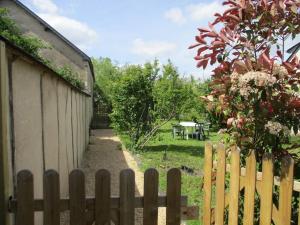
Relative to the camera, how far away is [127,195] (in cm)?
265

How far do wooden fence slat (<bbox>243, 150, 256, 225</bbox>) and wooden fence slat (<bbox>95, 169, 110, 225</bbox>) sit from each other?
1176mm

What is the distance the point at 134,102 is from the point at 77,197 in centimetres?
1396

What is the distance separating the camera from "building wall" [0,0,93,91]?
22.8m

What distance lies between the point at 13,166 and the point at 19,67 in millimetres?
1048

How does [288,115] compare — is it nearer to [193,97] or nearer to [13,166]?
[13,166]

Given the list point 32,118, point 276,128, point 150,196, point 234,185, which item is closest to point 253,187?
point 234,185

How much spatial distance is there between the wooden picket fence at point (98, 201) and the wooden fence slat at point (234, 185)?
662mm

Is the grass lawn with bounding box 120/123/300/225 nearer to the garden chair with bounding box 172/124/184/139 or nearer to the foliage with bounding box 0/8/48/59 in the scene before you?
the garden chair with bounding box 172/124/184/139

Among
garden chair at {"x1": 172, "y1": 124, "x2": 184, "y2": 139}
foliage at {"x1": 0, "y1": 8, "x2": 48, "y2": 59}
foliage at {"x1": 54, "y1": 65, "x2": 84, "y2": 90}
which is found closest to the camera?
foliage at {"x1": 0, "y1": 8, "x2": 48, "y2": 59}

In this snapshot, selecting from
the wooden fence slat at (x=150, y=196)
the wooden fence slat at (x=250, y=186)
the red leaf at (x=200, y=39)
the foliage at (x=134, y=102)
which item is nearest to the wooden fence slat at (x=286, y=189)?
the wooden fence slat at (x=250, y=186)

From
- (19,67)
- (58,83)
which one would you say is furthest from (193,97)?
(19,67)

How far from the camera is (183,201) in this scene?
9.10ft

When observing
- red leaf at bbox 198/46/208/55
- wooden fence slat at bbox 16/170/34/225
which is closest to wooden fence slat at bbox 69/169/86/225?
wooden fence slat at bbox 16/170/34/225

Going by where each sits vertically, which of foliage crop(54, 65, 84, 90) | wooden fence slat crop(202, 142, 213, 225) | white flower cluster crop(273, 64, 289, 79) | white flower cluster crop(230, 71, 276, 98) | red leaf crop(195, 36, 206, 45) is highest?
foliage crop(54, 65, 84, 90)
